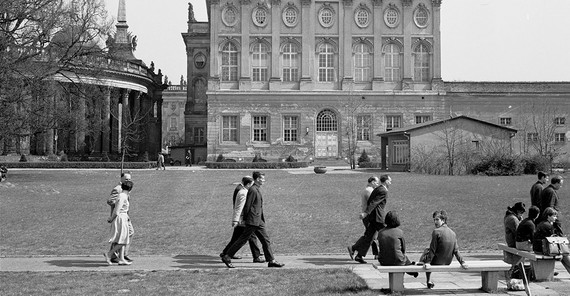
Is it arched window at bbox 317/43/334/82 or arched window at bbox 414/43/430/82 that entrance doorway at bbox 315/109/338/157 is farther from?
arched window at bbox 414/43/430/82

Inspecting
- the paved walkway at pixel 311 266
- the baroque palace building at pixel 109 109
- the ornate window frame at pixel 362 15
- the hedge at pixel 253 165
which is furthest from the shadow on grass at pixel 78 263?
the ornate window frame at pixel 362 15

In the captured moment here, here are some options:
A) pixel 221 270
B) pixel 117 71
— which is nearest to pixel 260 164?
pixel 117 71

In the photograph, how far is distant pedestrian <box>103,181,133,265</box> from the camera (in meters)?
13.5

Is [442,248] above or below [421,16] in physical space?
below

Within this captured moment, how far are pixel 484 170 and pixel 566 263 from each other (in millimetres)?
31660

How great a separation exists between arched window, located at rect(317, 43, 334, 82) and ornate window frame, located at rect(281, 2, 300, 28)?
11.9ft

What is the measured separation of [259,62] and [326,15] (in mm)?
8343

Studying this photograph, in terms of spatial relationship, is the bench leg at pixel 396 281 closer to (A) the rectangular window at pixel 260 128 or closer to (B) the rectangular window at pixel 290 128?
(A) the rectangular window at pixel 260 128

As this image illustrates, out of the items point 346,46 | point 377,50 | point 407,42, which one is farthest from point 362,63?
point 407,42

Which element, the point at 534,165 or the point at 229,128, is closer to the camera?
the point at 534,165

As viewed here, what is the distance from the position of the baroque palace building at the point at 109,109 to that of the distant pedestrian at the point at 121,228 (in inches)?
981

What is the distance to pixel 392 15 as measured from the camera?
65062mm

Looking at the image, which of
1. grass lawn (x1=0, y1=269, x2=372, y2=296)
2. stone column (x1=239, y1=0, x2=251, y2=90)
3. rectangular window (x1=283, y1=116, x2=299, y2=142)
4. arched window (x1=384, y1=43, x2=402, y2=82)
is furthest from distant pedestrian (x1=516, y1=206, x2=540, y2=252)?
arched window (x1=384, y1=43, x2=402, y2=82)

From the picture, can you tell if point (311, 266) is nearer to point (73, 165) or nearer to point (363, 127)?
point (73, 165)
